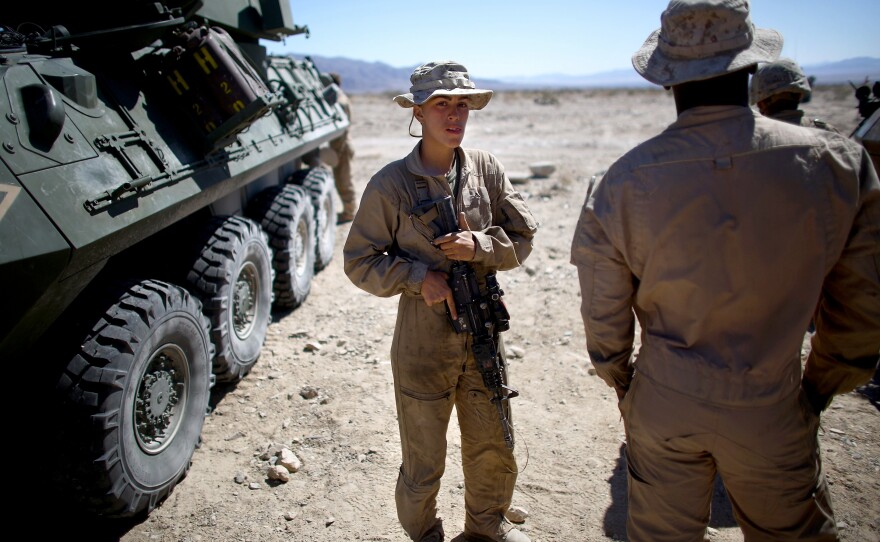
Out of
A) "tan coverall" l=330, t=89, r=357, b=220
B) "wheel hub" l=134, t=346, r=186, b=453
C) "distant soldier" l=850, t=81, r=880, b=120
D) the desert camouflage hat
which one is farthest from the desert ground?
"tan coverall" l=330, t=89, r=357, b=220

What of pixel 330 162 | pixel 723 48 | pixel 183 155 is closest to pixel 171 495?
pixel 183 155

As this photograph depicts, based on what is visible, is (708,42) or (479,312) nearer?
(708,42)

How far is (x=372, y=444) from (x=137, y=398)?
1.31 metres

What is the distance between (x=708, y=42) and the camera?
1605mm

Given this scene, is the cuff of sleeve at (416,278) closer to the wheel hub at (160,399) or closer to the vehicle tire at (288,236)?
the wheel hub at (160,399)

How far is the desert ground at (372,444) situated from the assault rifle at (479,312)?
93cm

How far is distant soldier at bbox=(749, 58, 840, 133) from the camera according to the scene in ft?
12.2

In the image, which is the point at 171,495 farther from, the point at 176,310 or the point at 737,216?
the point at 737,216

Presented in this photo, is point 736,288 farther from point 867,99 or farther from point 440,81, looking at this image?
point 867,99

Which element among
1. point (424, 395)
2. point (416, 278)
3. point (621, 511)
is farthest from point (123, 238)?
point (621, 511)

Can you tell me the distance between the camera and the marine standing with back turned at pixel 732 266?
1577 millimetres

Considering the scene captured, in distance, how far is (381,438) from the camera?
3.65 meters

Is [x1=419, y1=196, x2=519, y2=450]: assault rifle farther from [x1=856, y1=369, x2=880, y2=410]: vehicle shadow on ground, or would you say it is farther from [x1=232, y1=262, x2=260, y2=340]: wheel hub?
[x1=856, y1=369, x2=880, y2=410]: vehicle shadow on ground

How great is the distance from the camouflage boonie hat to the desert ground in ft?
6.49
